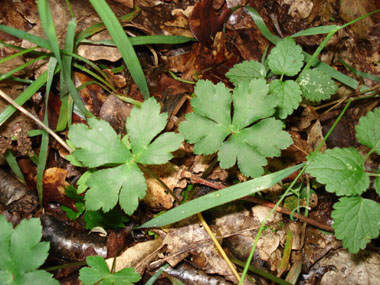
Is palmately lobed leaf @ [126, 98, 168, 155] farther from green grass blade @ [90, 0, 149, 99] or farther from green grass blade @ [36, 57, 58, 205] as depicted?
green grass blade @ [36, 57, 58, 205]

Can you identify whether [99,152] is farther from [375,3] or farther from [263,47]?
[375,3]

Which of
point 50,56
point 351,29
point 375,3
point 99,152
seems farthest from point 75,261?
point 375,3

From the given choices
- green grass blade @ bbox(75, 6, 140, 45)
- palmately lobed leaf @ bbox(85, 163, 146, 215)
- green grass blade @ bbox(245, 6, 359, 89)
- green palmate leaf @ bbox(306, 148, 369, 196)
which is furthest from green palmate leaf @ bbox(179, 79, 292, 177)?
green grass blade @ bbox(245, 6, 359, 89)

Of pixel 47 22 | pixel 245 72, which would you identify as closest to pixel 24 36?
pixel 47 22

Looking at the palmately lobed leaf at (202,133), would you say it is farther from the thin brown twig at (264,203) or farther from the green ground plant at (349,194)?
the green ground plant at (349,194)

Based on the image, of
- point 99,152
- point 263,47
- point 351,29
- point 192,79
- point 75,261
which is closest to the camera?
point 99,152
